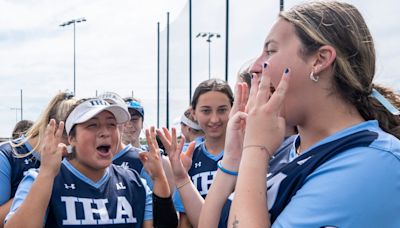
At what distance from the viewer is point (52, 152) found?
2.23m

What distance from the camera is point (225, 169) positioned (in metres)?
1.68

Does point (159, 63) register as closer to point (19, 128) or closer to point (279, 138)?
point (19, 128)

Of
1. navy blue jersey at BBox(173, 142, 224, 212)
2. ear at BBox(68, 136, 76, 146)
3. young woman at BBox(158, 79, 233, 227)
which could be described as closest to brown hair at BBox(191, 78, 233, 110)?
young woman at BBox(158, 79, 233, 227)

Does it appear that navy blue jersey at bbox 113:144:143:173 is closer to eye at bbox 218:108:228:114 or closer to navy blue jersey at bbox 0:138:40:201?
navy blue jersey at bbox 0:138:40:201

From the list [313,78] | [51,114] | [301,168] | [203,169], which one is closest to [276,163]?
[301,168]

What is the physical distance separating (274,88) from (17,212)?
1510mm

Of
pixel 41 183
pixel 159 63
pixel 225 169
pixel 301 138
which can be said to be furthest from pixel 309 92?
pixel 159 63

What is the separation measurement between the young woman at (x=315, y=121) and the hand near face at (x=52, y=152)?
4.20 feet

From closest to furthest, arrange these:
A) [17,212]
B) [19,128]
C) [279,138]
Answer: [279,138], [17,212], [19,128]

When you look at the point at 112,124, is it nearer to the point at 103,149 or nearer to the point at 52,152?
the point at 103,149

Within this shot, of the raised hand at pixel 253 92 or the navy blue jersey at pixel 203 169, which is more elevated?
the raised hand at pixel 253 92

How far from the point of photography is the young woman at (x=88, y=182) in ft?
7.01

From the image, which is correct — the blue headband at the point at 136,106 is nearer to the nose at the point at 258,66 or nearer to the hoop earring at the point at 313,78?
the nose at the point at 258,66

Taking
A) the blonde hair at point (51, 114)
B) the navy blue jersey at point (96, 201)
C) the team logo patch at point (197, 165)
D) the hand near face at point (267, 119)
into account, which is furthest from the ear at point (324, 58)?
the blonde hair at point (51, 114)
